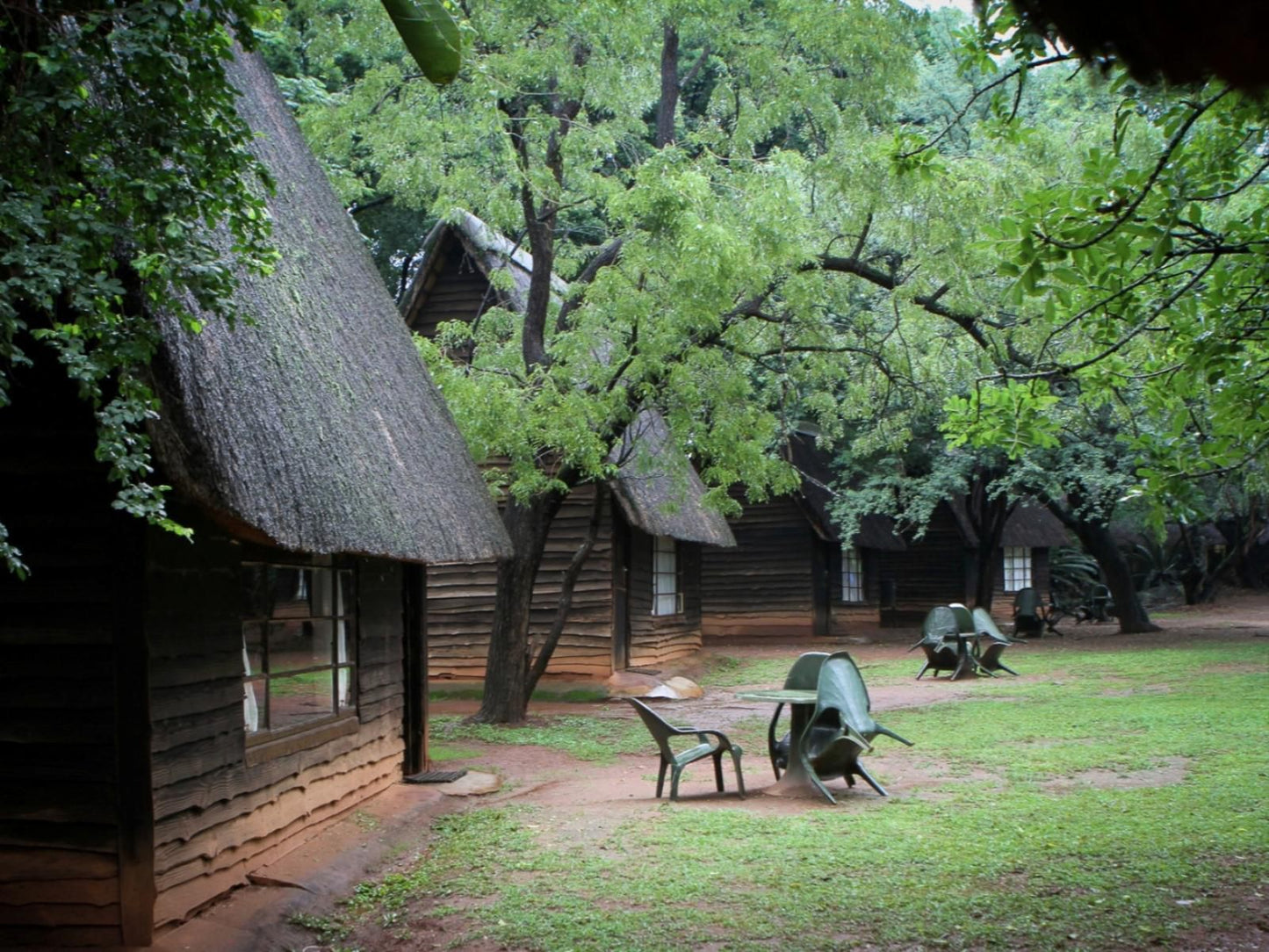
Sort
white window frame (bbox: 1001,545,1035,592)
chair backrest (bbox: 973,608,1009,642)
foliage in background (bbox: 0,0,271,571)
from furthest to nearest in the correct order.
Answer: white window frame (bbox: 1001,545,1035,592) < chair backrest (bbox: 973,608,1009,642) < foliage in background (bbox: 0,0,271,571)

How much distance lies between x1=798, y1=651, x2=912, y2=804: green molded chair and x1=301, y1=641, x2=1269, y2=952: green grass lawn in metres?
0.33

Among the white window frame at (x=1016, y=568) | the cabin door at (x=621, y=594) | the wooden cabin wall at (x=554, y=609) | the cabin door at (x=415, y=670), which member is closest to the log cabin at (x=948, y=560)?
the white window frame at (x=1016, y=568)

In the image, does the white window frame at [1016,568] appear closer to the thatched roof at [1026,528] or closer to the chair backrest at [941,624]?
the thatched roof at [1026,528]

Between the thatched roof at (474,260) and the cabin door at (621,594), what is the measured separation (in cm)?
364

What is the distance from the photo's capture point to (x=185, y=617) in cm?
657

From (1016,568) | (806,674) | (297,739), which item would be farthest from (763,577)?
(297,739)

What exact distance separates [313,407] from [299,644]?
1.97m

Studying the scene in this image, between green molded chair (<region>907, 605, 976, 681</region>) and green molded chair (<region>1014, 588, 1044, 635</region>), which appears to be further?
green molded chair (<region>1014, 588, 1044, 635</region>)

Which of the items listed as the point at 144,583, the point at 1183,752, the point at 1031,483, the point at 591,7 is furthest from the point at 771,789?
the point at 1031,483

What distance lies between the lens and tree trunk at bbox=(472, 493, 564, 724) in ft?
47.3

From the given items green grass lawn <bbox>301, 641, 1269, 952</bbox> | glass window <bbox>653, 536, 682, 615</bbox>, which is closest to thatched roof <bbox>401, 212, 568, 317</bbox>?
glass window <bbox>653, 536, 682, 615</bbox>

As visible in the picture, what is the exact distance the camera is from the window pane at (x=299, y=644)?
8047 millimetres

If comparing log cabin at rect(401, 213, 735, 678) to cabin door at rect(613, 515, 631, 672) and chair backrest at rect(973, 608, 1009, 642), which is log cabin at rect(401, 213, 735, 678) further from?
chair backrest at rect(973, 608, 1009, 642)

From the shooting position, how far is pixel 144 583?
6.07m
